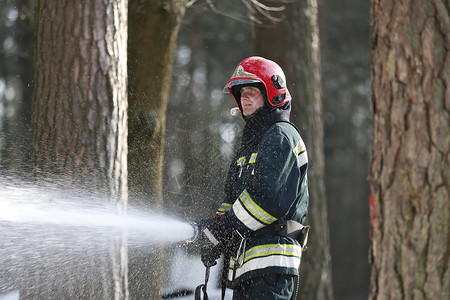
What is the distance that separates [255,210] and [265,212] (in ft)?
0.21

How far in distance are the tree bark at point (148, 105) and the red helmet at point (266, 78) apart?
5.49 feet

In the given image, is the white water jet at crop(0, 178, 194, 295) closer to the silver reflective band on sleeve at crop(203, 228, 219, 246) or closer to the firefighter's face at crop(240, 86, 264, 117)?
the silver reflective band on sleeve at crop(203, 228, 219, 246)

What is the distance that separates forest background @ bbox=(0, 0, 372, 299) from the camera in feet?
24.4

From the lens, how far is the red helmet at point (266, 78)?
3.84 metres

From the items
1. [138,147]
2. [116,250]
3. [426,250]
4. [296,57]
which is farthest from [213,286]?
[296,57]

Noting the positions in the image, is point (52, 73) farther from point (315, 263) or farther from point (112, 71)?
point (315, 263)

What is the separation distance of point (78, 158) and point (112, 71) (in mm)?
723

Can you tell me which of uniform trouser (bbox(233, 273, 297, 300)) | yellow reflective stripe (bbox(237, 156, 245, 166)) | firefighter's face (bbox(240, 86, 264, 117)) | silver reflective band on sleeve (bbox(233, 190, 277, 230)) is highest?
firefighter's face (bbox(240, 86, 264, 117))

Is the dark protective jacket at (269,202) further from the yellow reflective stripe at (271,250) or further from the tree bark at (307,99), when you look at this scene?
the tree bark at (307,99)

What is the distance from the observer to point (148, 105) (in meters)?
5.68

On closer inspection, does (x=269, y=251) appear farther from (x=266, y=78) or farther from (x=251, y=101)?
(x=266, y=78)

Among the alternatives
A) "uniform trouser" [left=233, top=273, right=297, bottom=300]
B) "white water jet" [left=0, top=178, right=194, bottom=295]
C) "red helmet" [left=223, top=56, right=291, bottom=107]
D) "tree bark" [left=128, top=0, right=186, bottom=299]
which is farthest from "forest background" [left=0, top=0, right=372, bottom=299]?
"uniform trouser" [left=233, top=273, right=297, bottom=300]

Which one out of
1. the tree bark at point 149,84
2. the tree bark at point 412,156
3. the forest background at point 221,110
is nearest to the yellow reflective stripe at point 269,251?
the tree bark at point 412,156

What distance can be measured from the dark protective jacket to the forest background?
2338 millimetres
